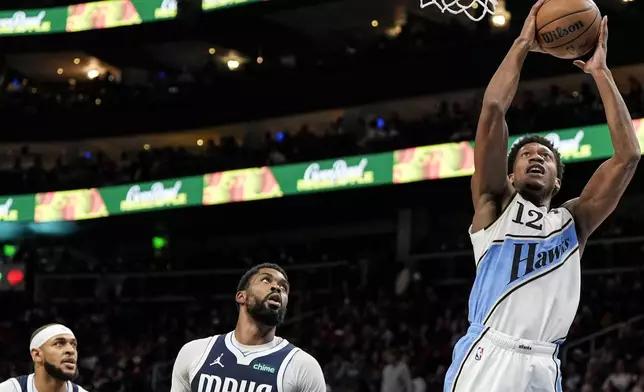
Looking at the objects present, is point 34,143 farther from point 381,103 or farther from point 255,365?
point 255,365

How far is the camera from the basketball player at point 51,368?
6945 mm

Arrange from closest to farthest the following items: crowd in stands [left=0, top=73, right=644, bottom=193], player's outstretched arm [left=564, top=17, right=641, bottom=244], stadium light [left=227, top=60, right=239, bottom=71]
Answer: player's outstretched arm [left=564, top=17, right=641, bottom=244], crowd in stands [left=0, top=73, right=644, bottom=193], stadium light [left=227, top=60, right=239, bottom=71]

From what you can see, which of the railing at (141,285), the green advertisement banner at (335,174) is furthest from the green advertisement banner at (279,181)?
the railing at (141,285)

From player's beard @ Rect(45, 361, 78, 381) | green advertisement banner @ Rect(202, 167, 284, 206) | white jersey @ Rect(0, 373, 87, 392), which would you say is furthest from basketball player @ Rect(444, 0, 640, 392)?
green advertisement banner @ Rect(202, 167, 284, 206)

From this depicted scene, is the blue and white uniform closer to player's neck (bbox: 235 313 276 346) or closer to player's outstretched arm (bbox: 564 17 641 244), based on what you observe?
player's outstretched arm (bbox: 564 17 641 244)

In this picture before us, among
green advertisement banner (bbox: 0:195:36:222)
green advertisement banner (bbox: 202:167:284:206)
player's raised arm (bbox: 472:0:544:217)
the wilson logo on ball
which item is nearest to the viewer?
player's raised arm (bbox: 472:0:544:217)

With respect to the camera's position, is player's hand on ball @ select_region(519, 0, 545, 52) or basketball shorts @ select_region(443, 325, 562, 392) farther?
player's hand on ball @ select_region(519, 0, 545, 52)

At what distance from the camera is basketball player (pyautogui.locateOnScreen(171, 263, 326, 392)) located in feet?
17.4

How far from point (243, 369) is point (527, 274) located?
5.56ft

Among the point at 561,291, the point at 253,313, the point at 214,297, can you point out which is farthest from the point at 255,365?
the point at 214,297

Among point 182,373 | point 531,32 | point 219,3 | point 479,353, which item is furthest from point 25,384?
point 219,3

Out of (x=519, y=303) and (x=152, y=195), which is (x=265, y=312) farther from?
(x=152, y=195)

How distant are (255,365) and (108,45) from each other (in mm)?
23754

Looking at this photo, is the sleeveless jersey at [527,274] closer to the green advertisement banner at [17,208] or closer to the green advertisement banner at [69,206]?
the green advertisement banner at [69,206]
